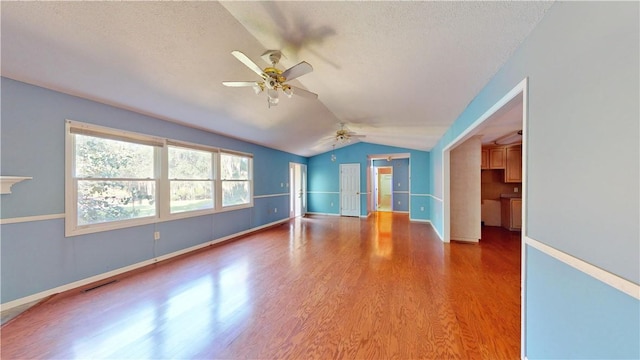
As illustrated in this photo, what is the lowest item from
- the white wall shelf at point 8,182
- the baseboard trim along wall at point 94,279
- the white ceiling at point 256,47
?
the baseboard trim along wall at point 94,279

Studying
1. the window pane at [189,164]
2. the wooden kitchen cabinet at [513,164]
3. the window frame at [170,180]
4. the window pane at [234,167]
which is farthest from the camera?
the wooden kitchen cabinet at [513,164]

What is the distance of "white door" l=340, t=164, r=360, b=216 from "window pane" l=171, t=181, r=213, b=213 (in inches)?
196

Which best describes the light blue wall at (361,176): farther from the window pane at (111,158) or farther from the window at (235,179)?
the window pane at (111,158)

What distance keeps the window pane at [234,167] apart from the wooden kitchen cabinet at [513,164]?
21.7 feet

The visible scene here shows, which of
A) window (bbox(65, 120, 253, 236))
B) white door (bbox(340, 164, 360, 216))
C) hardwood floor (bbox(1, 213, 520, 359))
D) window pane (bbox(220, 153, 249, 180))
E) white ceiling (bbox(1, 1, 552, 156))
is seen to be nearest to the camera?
white ceiling (bbox(1, 1, 552, 156))

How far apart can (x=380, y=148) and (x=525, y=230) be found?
676 centimetres

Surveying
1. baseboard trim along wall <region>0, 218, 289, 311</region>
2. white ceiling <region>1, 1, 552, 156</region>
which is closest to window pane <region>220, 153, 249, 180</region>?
baseboard trim along wall <region>0, 218, 289, 311</region>

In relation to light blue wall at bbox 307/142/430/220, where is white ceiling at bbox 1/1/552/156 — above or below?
above

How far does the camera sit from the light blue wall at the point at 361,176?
752cm

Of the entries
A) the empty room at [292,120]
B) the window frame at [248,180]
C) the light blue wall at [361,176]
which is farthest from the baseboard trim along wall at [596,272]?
the light blue wall at [361,176]

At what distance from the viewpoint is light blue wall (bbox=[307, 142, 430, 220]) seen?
7.52 meters

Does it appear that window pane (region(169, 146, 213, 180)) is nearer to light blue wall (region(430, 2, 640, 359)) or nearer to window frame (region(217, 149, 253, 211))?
window frame (region(217, 149, 253, 211))

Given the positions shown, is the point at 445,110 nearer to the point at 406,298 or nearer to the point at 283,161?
the point at 406,298

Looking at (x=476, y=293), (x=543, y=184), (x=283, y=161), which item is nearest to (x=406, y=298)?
(x=476, y=293)
